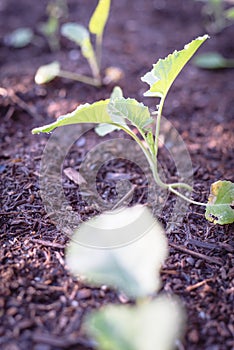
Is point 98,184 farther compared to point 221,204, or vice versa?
point 98,184

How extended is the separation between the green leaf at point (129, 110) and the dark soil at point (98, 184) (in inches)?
12.0

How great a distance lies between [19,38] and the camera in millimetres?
2568

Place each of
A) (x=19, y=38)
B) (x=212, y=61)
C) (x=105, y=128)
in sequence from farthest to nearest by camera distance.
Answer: (x=19, y=38) → (x=212, y=61) → (x=105, y=128)

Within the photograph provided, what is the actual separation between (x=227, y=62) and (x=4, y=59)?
52.3 inches

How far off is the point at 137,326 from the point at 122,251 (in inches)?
11.0

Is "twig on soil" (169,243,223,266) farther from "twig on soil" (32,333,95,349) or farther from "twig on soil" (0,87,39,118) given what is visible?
"twig on soil" (0,87,39,118)

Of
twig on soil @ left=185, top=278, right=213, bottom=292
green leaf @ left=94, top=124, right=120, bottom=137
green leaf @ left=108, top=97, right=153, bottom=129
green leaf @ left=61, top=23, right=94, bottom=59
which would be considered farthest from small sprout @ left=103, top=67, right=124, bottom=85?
twig on soil @ left=185, top=278, right=213, bottom=292

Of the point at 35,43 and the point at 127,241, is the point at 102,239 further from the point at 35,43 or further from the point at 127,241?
the point at 35,43

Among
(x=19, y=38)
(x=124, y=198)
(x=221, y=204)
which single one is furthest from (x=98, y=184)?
(x=19, y=38)

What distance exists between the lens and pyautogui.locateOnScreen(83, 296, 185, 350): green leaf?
89cm

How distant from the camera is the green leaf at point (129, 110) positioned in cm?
123


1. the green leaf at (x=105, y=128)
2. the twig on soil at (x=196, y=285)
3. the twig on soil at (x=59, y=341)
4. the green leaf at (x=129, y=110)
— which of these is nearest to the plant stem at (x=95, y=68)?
the green leaf at (x=105, y=128)

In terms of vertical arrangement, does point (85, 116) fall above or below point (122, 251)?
above

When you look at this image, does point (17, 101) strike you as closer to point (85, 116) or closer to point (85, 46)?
point (85, 46)
